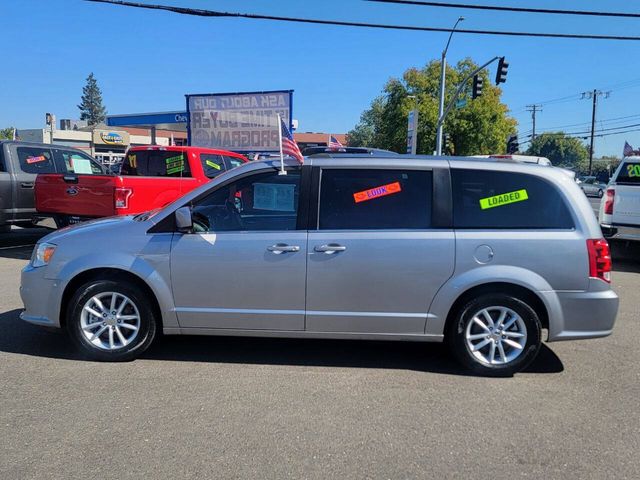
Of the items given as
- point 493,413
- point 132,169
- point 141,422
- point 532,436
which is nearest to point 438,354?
point 493,413

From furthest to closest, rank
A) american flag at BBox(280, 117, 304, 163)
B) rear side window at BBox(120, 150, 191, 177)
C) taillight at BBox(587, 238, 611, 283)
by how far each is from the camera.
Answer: rear side window at BBox(120, 150, 191, 177), american flag at BBox(280, 117, 304, 163), taillight at BBox(587, 238, 611, 283)

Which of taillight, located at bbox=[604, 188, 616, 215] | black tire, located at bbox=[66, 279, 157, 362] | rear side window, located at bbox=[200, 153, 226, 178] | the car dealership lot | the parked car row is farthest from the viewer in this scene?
rear side window, located at bbox=[200, 153, 226, 178]

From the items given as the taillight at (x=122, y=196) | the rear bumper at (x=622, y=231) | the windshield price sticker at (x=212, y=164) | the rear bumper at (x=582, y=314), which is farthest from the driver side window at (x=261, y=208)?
the rear bumper at (x=622, y=231)

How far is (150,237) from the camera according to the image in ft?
14.6

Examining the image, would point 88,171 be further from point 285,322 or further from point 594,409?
point 594,409

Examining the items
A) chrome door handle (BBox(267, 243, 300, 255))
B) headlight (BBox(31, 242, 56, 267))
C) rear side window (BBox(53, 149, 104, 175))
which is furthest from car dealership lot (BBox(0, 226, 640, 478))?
rear side window (BBox(53, 149, 104, 175))

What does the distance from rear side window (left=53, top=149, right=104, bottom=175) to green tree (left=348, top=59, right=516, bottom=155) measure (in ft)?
122

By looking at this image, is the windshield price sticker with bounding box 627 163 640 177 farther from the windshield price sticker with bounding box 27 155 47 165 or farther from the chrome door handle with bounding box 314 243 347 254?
the windshield price sticker with bounding box 27 155 47 165

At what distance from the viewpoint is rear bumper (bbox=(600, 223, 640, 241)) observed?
932cm

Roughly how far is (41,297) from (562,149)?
133 metres

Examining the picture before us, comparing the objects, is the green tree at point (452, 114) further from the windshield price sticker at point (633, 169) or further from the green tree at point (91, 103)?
the green tree at point (91, 103)

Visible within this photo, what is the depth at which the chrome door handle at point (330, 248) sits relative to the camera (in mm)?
4301

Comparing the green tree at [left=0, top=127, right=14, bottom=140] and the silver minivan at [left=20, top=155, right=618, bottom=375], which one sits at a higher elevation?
the green tree at [left=0, top=127, right=14, bottom=140]

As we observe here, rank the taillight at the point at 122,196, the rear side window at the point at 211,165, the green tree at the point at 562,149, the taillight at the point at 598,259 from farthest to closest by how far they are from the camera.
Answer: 1. the green tree at the point at 562,149
2. the rear side window at the point at 211,165
3. the taillight at the point at 122,196
4. the taillight at the point at 598,259
